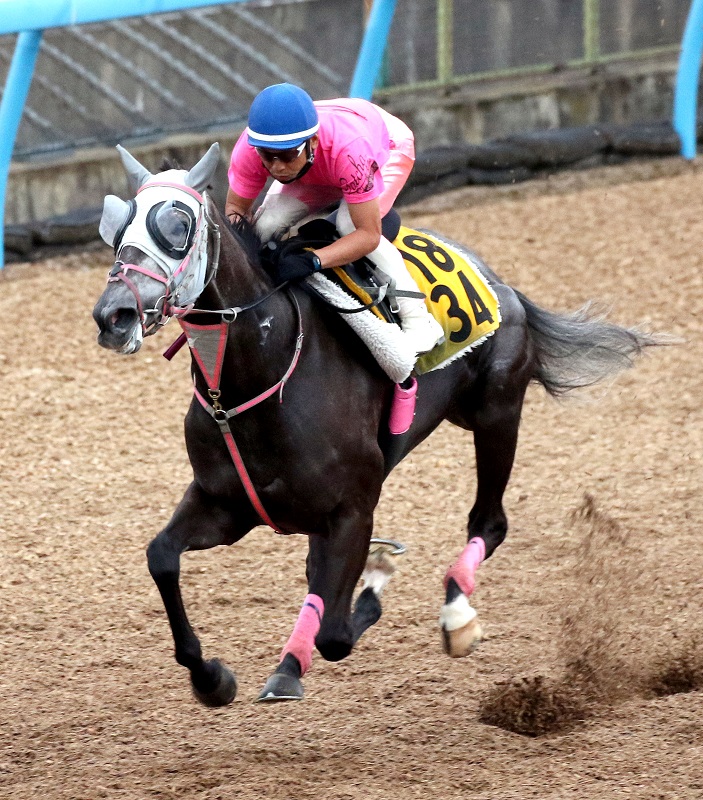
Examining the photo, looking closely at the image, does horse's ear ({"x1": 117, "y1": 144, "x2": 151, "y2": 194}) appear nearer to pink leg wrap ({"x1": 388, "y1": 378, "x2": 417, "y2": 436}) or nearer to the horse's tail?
pink leg wrap ({"x1": 388, "y1": 378, "x2": 417, "y2": 436})

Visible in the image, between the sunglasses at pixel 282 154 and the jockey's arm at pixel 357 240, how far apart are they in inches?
11.4

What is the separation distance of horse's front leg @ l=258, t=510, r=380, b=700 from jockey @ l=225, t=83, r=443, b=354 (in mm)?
701

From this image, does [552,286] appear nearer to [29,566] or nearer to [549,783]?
[29,566]

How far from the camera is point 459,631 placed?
453 centimetres

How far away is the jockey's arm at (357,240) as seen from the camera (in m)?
4.12

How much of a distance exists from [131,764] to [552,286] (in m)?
5.81

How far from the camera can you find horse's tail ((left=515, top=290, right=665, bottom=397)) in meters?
5.47

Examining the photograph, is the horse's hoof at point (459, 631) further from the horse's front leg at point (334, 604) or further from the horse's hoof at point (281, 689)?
the horse's hoof at point (281, 689)

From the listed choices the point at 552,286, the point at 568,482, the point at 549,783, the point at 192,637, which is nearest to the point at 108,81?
the point at 552,286

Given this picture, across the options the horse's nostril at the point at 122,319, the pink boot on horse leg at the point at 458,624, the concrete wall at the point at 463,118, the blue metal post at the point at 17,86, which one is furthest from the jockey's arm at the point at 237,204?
the concrete wall at the point at 463,118

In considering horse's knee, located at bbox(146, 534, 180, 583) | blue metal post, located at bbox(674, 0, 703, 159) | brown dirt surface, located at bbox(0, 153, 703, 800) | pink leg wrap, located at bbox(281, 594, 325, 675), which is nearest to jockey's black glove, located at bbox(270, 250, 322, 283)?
horse's knee, located at bbox(146, 534, 180, 583)

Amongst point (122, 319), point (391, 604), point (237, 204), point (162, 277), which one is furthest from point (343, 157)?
point (391, 604)

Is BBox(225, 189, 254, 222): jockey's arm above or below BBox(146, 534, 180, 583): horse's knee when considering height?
above

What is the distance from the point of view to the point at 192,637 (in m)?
4.15
